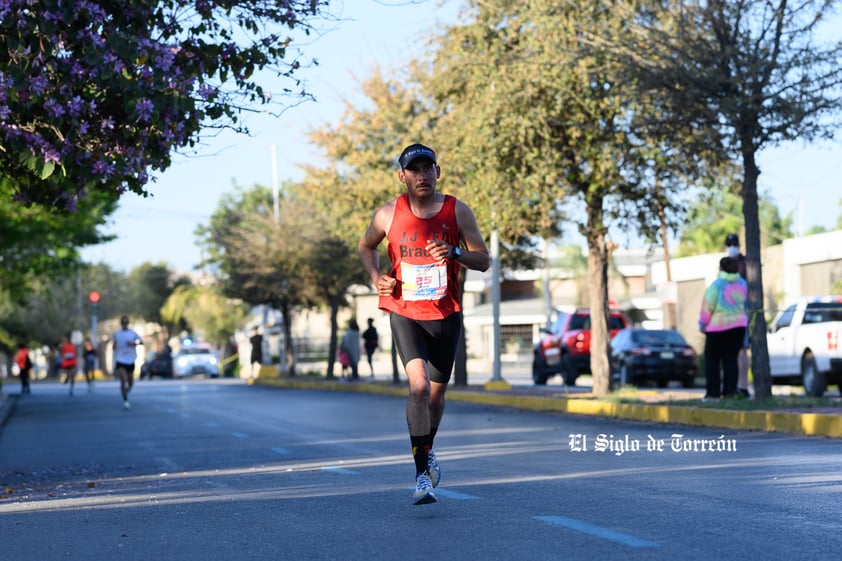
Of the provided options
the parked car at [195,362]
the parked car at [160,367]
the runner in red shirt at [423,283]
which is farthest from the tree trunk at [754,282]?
the parked car at [160,367]

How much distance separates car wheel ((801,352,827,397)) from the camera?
23156 mm

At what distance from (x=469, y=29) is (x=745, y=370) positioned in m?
7.00

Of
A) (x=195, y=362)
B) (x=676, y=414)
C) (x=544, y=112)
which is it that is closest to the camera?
(x=676, y=414)

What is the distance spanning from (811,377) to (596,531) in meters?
17.1

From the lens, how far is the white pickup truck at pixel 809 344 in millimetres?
22891

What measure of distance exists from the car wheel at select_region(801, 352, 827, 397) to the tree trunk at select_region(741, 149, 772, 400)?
481cm

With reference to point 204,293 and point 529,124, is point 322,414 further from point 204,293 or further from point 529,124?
point 204,293

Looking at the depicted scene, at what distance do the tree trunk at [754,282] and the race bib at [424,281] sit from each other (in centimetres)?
998

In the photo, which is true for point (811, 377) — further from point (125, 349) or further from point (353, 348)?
point (353, 348)

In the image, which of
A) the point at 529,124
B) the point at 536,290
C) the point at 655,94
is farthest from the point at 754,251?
the point at 536,290

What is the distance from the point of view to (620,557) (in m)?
6.36

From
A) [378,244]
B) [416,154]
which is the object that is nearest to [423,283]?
[378,244]

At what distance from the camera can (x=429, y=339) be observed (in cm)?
890

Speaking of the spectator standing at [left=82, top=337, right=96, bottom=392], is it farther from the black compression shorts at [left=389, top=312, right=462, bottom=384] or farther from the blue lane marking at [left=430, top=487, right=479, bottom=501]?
the black compression shorts at [left=389, top=312, right=462, bottom=384]
